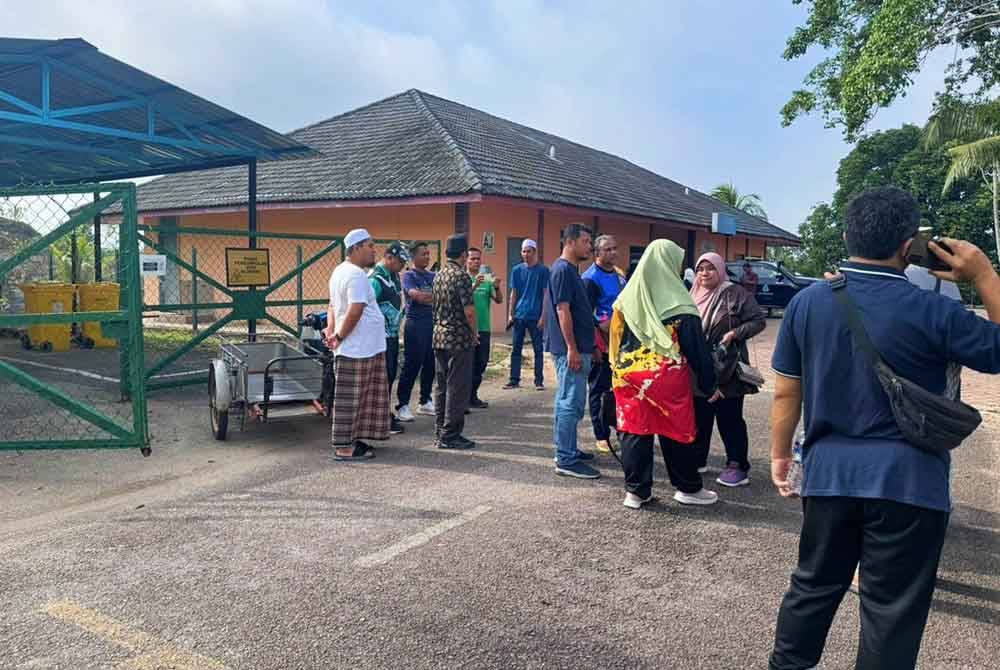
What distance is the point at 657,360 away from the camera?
446cm

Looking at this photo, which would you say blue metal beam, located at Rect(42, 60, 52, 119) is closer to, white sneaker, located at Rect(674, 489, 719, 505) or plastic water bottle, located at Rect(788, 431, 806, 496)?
white sneaker, located at Rect(674, 489, 719, 505)

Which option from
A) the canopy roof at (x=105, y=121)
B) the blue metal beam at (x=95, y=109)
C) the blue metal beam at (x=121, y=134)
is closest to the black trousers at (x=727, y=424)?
the canopy roof at (x=105, y=121)

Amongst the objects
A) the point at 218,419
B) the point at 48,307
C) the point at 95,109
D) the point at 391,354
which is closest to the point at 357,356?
the point at 391,354

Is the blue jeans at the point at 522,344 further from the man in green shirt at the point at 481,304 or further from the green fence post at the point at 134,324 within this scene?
the green fence post at the point at 134,324

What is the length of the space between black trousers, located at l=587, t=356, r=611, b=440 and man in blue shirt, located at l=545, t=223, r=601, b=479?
0.68 metres

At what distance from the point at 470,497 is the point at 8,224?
22553mm

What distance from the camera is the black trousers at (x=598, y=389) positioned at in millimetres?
6062

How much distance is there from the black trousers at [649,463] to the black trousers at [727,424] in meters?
0.40

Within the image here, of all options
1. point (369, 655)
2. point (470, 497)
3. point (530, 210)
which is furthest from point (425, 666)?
point (530, 210)

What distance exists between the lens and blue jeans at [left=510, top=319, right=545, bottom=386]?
8.70m

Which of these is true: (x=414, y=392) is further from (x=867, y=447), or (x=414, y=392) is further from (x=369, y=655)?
(x=867, y=447)

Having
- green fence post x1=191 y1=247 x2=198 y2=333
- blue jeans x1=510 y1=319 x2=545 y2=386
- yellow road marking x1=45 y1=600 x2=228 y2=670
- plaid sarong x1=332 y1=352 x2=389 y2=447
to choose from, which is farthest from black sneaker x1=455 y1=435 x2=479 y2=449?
green fence post x1=191 y1=247 x2=198 y2=333

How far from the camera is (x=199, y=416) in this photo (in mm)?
7391

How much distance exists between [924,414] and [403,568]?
251 centimetres
